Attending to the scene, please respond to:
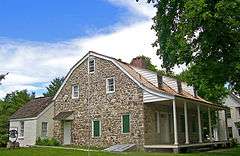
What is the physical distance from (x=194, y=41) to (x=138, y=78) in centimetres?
916

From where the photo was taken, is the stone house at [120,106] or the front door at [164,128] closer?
the stone house at [120,106]

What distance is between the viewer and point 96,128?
2878 cm

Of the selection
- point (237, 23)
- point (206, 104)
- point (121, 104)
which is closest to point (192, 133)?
point (206, 104)

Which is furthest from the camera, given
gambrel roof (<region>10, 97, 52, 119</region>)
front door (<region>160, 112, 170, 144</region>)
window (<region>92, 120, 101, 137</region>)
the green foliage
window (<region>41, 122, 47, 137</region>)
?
the green foliage

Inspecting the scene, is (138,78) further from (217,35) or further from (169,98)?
(217,35)

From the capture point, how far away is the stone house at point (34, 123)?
31922 millimetres

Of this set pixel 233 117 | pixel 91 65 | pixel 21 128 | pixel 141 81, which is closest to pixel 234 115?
pixel 233 117

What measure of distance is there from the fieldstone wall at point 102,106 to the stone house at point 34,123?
89 cm

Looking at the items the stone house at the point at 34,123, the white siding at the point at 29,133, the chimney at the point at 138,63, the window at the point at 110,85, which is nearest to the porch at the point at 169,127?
the window at the point at 110,85

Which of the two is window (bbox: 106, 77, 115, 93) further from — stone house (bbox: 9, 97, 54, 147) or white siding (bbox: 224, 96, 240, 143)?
white siding (bbox: 224, 96, 240, 143)

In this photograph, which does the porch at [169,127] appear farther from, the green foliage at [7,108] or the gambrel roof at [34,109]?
the green foliage at [7,108]

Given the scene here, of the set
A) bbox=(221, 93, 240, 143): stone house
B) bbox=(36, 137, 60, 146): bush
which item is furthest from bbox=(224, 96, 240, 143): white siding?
bbox=(36, 137, 60, 146): bush

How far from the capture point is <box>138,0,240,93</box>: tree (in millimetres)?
16219

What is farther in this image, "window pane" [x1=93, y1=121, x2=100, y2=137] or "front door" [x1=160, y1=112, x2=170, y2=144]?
"window pane" [x1=93, y1=121, x2=100, y2=137]
